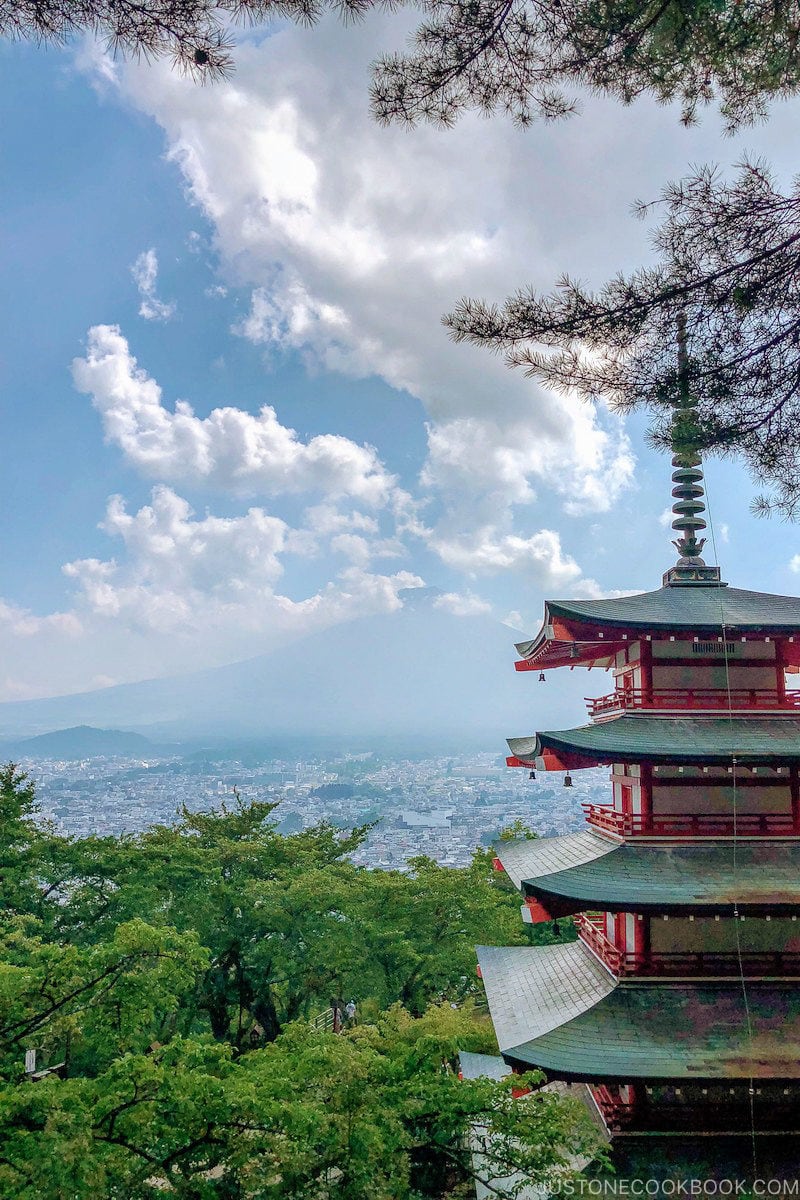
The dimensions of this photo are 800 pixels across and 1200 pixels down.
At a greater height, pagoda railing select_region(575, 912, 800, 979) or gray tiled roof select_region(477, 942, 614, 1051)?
pagoda railing select_region(575, 912, 800, 979)

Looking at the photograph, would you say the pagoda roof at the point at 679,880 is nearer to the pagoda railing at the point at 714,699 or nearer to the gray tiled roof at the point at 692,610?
the pagoda railing at the point at 714,699

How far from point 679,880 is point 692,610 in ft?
11.0

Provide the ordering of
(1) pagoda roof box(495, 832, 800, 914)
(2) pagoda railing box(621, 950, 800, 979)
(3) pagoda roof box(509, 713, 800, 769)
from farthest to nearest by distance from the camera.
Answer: (3) pagoda roof box(509, 713, 800, 769) < (2) pagoda railing box(621, 950, 800, 979) < (1) pagoda roof box(495, 832, 800, 914)

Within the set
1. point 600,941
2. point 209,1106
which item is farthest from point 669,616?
point 209,1106

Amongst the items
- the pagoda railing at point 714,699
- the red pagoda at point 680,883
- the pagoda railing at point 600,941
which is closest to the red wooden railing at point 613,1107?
the red pagoda at point 680,883

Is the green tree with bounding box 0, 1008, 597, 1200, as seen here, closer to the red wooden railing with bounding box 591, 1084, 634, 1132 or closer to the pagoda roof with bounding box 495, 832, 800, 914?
the red wooden railing with bounding box 591, 1084, 634, 1132

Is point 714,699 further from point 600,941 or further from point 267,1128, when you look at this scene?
point 267,1128

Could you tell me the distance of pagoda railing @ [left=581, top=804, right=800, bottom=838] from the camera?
28.6 ft

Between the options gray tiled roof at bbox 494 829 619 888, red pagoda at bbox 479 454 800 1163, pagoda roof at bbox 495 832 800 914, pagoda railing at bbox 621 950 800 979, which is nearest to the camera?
red pagoda at bbox 479 454 800 1163

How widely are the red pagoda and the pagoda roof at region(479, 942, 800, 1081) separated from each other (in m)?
0.02

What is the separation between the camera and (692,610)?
9.36 metres

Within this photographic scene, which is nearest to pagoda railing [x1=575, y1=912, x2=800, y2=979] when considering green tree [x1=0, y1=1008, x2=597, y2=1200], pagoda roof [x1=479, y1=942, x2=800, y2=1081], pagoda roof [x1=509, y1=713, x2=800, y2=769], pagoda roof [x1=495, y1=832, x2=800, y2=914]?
pagoda roof [x1=479, y1=942, x2=800, y2=1081]

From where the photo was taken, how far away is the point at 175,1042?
301 inches

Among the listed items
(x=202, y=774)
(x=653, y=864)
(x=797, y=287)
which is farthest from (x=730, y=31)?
(x=202, y=774)
